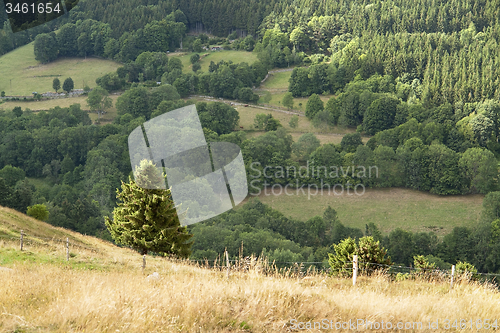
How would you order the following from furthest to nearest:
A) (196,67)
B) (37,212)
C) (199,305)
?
(196,67)
(37,212)
(199,305)

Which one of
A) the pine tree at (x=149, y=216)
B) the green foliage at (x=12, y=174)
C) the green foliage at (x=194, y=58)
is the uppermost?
the pine tree at (x=149, y=216)

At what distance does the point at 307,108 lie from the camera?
108 meters

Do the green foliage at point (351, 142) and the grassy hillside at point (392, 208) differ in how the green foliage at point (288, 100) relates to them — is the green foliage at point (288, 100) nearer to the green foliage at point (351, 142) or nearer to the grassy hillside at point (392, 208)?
the green foliage at point (351, 142)

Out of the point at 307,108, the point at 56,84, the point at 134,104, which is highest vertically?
Answer: the point at 56,84

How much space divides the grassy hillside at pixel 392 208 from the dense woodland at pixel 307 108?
2.72 meters

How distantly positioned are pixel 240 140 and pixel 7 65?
76661 millimetres

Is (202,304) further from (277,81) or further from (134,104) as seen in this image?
(277,81)

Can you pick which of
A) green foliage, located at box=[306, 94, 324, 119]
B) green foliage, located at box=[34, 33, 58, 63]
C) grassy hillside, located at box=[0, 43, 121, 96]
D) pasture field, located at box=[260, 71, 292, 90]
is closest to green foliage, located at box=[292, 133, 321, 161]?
green foliage, located at box=[306, 94, 324, 119]

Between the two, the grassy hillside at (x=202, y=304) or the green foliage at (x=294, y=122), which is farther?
the green foliage at (x=294, y=122)

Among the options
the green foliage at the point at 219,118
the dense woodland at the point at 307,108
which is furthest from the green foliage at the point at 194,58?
the green foliage at the point at 219,118

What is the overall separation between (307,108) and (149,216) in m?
87.9

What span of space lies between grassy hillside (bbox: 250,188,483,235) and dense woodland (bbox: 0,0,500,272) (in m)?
2.72

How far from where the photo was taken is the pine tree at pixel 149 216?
22.3 metres

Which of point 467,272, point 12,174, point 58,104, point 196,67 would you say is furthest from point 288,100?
point 467,272
